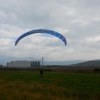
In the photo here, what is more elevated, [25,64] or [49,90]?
[25,64]

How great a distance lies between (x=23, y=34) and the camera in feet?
118

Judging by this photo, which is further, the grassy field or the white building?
the white building

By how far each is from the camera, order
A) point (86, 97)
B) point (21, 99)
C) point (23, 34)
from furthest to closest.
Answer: point (23, 34), point (86, 97), point (21, 99)

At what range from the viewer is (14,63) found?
12344cm

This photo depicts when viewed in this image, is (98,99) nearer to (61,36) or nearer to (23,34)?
(61,36)

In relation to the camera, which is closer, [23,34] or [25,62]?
[23,34]

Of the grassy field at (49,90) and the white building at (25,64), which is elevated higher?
the white building at (25,64)

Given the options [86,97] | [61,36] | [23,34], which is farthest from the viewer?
[23,34]

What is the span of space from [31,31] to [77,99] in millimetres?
22153

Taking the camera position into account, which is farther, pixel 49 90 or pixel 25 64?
pixel 25 64

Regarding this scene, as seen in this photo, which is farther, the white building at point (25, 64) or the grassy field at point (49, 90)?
the white building at point (25, 64)

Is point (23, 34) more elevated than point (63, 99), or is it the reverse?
point (23, 34)

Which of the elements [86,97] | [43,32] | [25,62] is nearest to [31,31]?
[43,32]

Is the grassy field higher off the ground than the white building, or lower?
lower
